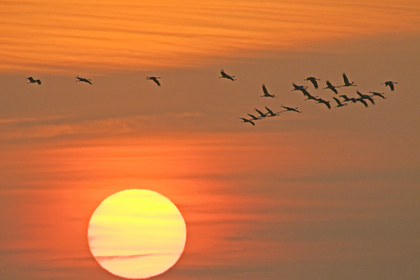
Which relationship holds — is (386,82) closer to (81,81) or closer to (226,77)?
(226,77)

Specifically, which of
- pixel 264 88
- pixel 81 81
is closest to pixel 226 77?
pixel 264 88

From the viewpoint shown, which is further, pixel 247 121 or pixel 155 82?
pixel 247 121

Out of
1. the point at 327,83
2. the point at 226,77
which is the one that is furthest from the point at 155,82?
the point at 327,83

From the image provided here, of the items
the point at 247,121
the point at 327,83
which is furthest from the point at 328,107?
the point at 247,121

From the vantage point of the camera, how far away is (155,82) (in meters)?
125

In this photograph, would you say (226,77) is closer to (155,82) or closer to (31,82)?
(155,82)

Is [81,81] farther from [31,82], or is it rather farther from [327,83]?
[327,83]

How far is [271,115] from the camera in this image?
5246 inches

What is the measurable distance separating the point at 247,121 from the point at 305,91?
10445mm

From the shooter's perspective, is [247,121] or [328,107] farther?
[247,121]

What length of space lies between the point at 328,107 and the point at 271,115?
5.54 meters

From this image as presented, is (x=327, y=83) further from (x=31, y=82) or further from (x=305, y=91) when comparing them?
(x=31, y=82)

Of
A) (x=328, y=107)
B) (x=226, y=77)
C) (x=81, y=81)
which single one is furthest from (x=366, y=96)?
(x=81, y=81)

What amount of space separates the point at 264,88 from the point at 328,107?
547cm
